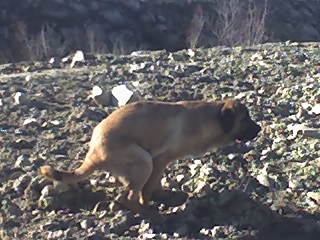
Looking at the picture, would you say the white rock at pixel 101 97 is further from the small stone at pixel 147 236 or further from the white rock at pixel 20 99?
the small stone at pixel 147 236

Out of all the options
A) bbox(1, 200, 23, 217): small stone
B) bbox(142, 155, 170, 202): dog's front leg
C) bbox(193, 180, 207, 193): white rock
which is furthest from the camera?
bbox(193, 180, 207, 193): white rock

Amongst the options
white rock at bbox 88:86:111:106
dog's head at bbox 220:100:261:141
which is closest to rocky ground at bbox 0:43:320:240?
white rock at bbox 88:86:111:106

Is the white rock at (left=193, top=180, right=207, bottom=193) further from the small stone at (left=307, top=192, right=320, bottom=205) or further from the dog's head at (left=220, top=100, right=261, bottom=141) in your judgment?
the small stone at (left=307, top=192, right=320, bottom=205)

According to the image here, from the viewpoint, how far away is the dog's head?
24.0 ft

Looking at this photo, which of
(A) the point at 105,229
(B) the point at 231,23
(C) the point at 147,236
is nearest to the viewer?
(C) the point at 147,236

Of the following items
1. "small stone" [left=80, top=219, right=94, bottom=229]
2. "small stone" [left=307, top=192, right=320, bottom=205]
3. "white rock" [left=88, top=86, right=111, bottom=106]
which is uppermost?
"small stone" [left=307, top=192, right=320, bottom=205]

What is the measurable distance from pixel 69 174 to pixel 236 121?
1.68m

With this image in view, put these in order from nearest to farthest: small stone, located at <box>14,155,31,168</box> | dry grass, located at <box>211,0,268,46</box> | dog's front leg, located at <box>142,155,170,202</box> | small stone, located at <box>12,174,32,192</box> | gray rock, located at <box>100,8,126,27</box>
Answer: dog's front leg, located at <box>142,155,170,202</box> < small stone, located at <box>12,174,32,192</box> < small stone, located at <box>14,155,31,168</box> < dry grass, located at <box>211,0,268,46</box> < gray rock, located at <box>100,8,126,27</box>

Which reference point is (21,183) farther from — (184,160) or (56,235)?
(184,160)

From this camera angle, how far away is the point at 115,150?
6762mm

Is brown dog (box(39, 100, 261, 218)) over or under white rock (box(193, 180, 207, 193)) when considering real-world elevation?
over

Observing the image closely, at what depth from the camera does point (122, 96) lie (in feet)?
32.7

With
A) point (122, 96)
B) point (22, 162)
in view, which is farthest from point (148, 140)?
point (122, 96)

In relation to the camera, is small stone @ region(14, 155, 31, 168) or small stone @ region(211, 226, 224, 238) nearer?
small stone @ region(211, 226, 224, 238)
